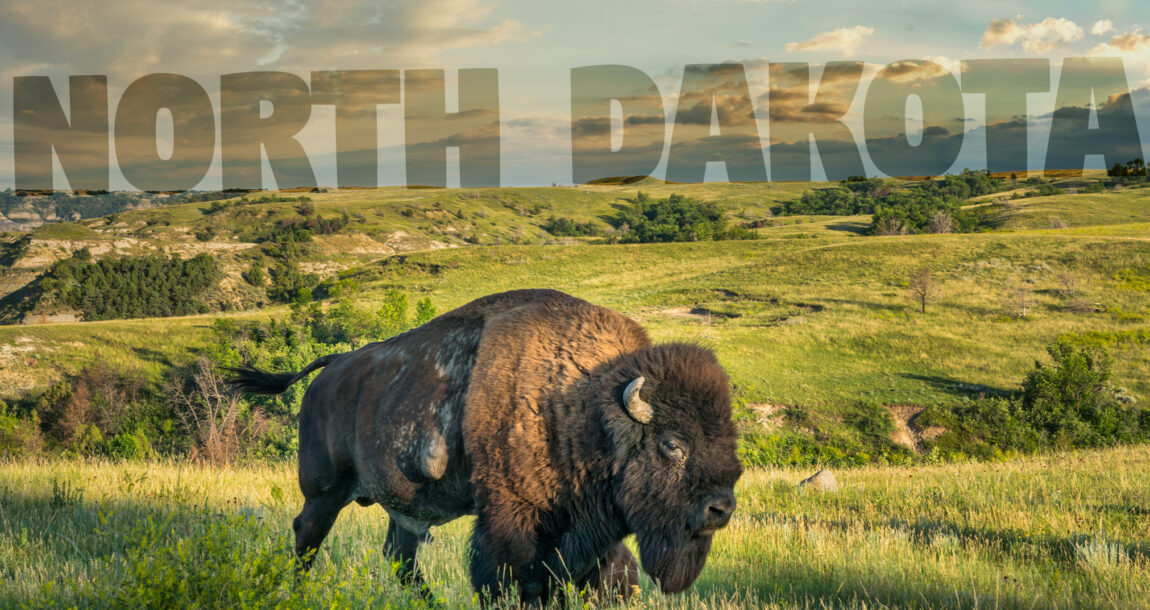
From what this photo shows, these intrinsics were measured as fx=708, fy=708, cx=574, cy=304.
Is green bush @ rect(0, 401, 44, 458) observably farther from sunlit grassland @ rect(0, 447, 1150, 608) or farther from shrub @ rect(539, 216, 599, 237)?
shrub @ rect(539, 216, 599, 237)

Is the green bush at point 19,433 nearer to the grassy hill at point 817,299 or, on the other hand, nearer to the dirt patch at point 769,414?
the grassy hill at point 817,299

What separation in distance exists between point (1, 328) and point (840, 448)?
61.5 metres

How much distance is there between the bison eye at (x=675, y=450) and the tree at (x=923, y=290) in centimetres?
5633

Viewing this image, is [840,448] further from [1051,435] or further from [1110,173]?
[1110,173]

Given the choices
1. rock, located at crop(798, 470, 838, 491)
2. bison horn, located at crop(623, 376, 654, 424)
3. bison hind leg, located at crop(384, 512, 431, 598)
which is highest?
bison horn, located at crop(623, 376, 654, 424)

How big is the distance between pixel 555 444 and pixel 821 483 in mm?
11468

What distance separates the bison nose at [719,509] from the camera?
13.5ft

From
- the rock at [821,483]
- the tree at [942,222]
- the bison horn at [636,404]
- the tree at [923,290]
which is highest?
the tree at [942,222]

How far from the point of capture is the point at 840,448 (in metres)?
35.0

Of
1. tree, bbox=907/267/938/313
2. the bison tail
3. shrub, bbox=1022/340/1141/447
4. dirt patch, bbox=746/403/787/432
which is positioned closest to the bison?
the bison tail

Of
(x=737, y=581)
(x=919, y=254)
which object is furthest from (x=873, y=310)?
(x=737, y=581)

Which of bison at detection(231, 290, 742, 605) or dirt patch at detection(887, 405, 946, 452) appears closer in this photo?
bison at detection(231, 290, 742, 605)

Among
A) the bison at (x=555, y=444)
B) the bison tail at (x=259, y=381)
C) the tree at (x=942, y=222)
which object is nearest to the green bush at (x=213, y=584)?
the bison at (x=555, y=444)

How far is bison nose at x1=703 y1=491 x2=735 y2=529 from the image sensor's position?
4117mm
